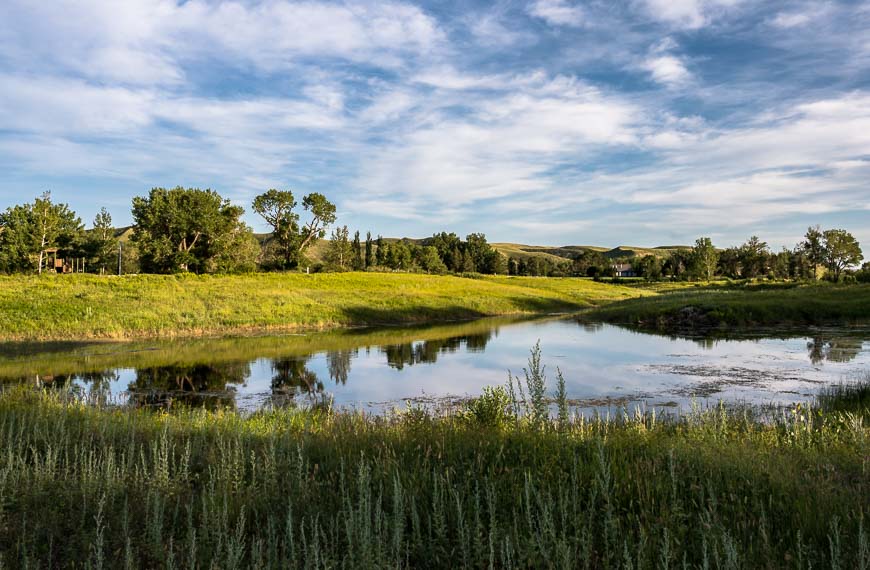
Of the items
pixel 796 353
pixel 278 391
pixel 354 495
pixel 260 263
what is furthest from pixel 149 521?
pixel 260 263

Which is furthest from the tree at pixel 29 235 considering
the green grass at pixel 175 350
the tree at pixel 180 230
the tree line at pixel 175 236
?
the green grass at pixel 175 350

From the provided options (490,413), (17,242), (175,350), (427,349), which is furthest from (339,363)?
(17,242)

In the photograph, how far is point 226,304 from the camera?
38438mm

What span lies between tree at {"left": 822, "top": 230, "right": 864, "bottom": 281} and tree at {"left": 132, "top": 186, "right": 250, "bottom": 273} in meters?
85.5

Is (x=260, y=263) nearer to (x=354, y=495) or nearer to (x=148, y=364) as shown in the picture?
(x=148, y=364)

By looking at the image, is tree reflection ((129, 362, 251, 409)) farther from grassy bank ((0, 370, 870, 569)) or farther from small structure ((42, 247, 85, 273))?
small structure ((42, 247, 85, 273))

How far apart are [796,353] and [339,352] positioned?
20.8m

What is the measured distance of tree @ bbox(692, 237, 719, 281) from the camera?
11057 cm

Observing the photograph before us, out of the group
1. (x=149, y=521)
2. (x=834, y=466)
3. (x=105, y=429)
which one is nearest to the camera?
(x=149, y=521)

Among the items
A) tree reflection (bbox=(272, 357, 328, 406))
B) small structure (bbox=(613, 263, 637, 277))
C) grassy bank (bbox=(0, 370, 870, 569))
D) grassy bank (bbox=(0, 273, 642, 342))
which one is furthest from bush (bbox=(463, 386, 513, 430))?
small structure (bbox=(613, 263, 637, 277))

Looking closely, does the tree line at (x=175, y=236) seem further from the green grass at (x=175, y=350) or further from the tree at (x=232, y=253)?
the green grass at (x=175, y=350)

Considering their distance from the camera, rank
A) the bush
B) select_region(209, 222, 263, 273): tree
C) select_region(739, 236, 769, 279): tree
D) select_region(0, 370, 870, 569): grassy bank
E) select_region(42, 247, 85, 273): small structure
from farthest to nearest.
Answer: select_region(739, 236, 769, 279): tree
select_region(42, 247, 85, 273): small structure
select_region(209, 222, 263, 273): tree
the bush
select_region(0, 370, 870, 569): grassy bank

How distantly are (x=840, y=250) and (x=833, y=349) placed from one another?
6656cm

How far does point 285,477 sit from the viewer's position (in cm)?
638
